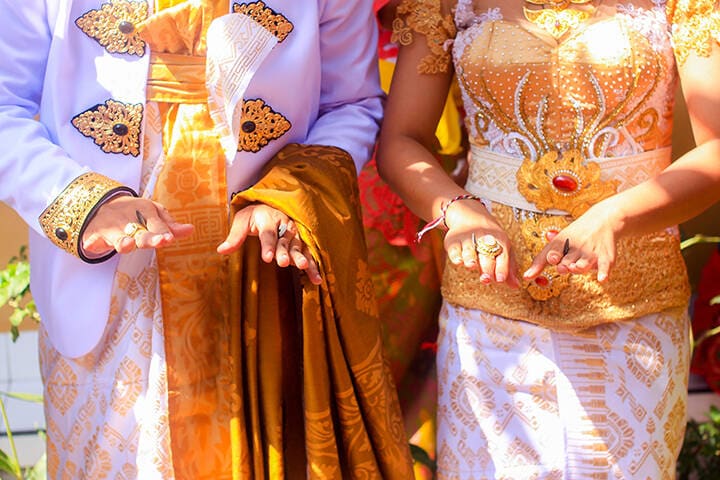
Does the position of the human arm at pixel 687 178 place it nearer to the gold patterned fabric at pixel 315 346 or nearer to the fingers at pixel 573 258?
the fingers at pixel 573 258

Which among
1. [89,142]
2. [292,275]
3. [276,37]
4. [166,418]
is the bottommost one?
[166,418]

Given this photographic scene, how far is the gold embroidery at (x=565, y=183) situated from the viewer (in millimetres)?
2230

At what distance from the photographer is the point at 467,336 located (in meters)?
2.35

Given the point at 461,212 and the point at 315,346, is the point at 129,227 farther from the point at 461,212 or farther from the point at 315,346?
the point at 461,212

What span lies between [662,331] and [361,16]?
0.94m

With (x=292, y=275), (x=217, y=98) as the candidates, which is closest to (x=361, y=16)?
(x=217, y=98)

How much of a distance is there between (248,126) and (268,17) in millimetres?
227

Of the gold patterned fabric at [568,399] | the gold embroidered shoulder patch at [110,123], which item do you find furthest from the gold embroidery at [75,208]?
the gold patterned fabric at [568,399]

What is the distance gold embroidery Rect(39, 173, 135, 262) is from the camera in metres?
1.92

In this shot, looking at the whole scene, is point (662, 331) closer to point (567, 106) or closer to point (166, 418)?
point (567, 106)

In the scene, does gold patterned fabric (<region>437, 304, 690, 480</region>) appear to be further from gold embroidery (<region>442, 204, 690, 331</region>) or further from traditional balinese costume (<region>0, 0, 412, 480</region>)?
traditional balinese costume (<region>0, 0, 412, 480</region>)

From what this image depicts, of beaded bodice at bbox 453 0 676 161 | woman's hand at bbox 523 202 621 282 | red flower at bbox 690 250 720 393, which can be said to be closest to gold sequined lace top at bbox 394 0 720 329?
beaded bodice at bbox 453 0 676 161

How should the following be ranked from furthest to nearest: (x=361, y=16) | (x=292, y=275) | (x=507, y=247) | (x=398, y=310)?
(x=398, y=310) < (x=361, y=16) < (x=292, y=275) < (x=507, y=247)

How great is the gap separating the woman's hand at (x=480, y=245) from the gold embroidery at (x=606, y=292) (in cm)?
23
